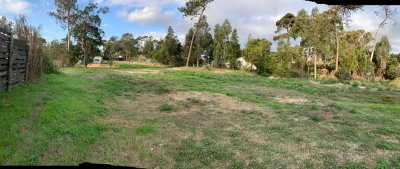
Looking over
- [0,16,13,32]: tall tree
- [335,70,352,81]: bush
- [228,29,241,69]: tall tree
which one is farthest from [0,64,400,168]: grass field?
[228,29,241,69]: tall tree

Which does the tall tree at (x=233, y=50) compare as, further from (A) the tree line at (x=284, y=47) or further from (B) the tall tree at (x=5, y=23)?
(B) the tall tree at (x=5, y=23)

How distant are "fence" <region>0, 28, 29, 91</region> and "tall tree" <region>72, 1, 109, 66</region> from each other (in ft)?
77.0

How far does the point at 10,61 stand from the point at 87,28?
26.6 metres

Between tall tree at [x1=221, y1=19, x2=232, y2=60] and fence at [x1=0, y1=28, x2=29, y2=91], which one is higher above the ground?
tall tree at [x1=221, y1=19, x2=232, y2=60]

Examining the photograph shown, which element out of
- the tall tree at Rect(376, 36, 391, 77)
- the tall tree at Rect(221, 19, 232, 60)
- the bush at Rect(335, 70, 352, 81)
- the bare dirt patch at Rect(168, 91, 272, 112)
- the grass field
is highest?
the tall tree at Rect(221, 19, 232, 60)

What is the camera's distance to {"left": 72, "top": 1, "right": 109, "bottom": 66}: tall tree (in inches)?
1305

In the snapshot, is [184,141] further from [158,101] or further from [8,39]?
[8,39]

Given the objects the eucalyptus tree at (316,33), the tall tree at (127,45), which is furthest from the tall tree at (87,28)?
the tall tree at (127,45)

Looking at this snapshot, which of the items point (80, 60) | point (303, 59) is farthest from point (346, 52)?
point (80, 60)

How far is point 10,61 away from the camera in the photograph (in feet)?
29.9

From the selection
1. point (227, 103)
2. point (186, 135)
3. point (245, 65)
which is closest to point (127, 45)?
point (245, 65)

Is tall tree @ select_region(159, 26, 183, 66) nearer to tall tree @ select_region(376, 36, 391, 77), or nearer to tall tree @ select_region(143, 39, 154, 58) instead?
tall tree @ select_region(376, 36, 391, 77)

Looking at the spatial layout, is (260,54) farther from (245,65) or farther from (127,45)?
(127,45)

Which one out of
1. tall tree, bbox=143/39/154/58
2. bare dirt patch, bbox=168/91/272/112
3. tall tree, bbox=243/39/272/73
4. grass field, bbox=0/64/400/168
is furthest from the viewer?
tall tree, bbox=143/39/154/58
